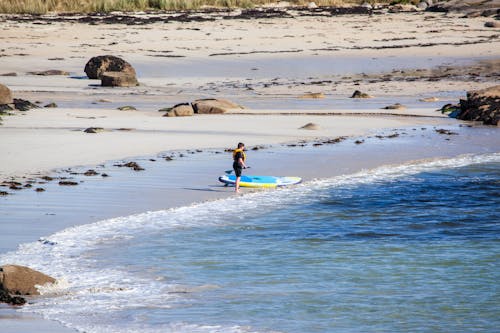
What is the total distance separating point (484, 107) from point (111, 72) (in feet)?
39.8

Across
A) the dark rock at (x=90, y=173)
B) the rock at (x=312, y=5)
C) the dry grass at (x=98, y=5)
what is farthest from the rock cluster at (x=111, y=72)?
the rock at (x=312, y=5)

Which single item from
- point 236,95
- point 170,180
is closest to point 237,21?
point 236,95

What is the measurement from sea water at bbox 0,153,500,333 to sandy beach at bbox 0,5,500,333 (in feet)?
1.94

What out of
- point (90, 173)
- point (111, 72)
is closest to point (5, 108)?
point (90, 173)

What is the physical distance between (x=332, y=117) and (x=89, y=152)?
7.82 meters

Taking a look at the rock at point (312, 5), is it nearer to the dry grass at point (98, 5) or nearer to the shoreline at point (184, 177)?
the dry grass at point (98, 5)

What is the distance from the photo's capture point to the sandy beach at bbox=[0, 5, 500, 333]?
14.1 m

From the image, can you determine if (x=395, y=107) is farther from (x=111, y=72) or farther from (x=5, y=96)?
(x=111, y=72)

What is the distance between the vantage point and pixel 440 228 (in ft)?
42.2

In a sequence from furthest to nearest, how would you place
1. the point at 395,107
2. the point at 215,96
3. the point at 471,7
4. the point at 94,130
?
1. the point at 471,7
2. the point at 215,96
3. the point at 395,107
4. the point at 94,130

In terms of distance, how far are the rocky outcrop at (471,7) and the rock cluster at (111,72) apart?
Answer: 17817 mm

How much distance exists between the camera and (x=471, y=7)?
44.1 m

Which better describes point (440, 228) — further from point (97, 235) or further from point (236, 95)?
point (236, 95)

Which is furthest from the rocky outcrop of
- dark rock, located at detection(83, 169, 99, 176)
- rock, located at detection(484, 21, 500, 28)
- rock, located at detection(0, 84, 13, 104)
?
dark rock, located at detection(83, 169, 99, 176)
